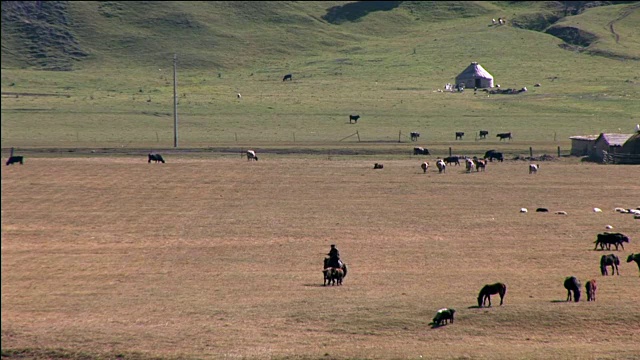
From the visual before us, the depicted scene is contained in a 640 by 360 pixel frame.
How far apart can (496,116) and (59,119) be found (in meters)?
32.5

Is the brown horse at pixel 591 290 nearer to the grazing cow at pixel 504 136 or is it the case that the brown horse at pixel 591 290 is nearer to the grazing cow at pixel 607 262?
the grazing cow at pixel 607 262

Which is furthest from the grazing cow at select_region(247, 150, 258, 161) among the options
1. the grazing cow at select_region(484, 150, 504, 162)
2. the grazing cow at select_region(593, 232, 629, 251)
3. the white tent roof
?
the white tent roof

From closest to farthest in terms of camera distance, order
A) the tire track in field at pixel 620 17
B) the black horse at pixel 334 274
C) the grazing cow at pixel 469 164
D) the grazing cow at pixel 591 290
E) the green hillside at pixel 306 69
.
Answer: the grazing cow at pixel 591 290
the black horse at pixel 334 274
the grazing cow at pixel 469 164
the green hillside at pixel 306 69
the tire track in field at pixel 620 17

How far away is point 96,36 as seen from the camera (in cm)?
13388

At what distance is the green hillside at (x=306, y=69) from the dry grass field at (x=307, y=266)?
954 inches

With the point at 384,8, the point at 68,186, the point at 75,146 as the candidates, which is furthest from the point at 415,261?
the point at 384,8

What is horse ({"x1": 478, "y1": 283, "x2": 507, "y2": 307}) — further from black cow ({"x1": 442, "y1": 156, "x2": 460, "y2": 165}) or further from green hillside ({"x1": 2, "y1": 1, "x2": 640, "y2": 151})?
green hillside ({"x1": 2, "y1": 1, "x2": 640, "y2": 151})

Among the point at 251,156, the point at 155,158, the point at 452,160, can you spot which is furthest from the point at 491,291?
the point at 251,156

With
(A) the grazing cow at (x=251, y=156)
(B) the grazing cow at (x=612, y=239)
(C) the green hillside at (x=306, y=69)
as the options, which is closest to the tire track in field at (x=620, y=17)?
(C) the green hillside at (x=306, y=69)

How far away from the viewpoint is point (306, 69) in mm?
121938

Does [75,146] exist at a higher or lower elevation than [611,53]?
lower

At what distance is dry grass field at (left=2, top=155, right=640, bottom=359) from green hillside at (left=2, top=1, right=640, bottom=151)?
24.2 m

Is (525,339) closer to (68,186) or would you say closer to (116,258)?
(116,258)

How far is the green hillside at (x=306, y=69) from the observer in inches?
3152
